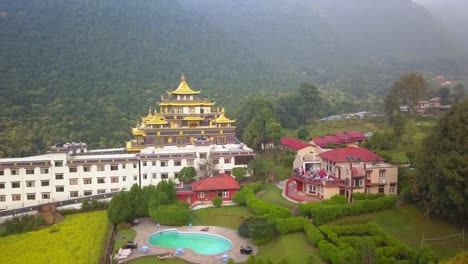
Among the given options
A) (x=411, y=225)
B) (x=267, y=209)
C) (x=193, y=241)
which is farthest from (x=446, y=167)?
(x=193, y=241)

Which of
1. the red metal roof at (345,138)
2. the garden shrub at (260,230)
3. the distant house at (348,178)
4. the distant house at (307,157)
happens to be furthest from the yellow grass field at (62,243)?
the red metal roof at (345,138)

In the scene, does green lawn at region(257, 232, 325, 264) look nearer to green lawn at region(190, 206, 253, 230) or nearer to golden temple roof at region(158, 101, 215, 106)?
green lawn at region(190, 206, 253, 230)

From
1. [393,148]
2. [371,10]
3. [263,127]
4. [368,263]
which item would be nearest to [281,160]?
[263,127]

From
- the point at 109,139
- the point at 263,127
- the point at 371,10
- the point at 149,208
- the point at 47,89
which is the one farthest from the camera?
the point at 371,10

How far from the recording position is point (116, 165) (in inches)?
1145

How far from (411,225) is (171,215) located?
13428mm

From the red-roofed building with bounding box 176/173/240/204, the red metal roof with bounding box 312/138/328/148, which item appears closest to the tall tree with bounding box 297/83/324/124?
the red metal roof with bounding box 312/138/328/148

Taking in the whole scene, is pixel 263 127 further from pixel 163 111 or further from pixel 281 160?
pixel 163 111

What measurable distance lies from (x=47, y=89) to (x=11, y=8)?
76.7 ft

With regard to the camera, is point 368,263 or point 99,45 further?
point 99,45

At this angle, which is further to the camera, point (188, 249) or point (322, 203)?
point (322, 203)

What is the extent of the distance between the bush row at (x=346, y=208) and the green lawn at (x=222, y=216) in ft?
15.9

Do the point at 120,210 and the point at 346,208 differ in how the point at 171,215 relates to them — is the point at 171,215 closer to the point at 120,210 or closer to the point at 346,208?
the point at 120,210

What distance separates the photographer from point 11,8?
65.5 m
